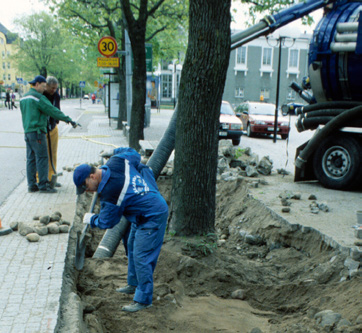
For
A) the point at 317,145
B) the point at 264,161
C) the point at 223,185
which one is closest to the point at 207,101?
the point at 223,185

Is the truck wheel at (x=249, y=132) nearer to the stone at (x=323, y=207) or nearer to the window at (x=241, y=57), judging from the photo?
the stone at (x=323, y=207)

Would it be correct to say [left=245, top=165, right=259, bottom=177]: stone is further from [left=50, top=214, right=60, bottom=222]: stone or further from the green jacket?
[left=50, top=214, right=60, bottom=222]: stone

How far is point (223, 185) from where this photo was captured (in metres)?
8.84

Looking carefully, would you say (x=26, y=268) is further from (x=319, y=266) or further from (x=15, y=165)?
(x=15, y=165)

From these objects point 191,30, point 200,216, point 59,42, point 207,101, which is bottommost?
point 200,216

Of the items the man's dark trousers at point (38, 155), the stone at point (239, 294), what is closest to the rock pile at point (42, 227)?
the man's dark trousers at point (38, 155)

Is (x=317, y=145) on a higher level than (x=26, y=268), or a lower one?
higher

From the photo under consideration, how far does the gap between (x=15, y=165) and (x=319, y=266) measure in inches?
347

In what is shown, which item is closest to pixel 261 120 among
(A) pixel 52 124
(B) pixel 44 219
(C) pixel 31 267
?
(A) pixel 52 124

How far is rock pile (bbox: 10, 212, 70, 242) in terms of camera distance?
532 centimetres

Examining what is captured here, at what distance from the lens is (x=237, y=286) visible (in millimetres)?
4688

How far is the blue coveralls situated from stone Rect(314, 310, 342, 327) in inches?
59.7

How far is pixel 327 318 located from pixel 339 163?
5819 mm

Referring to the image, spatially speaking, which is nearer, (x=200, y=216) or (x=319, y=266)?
(x=319, y=266)
